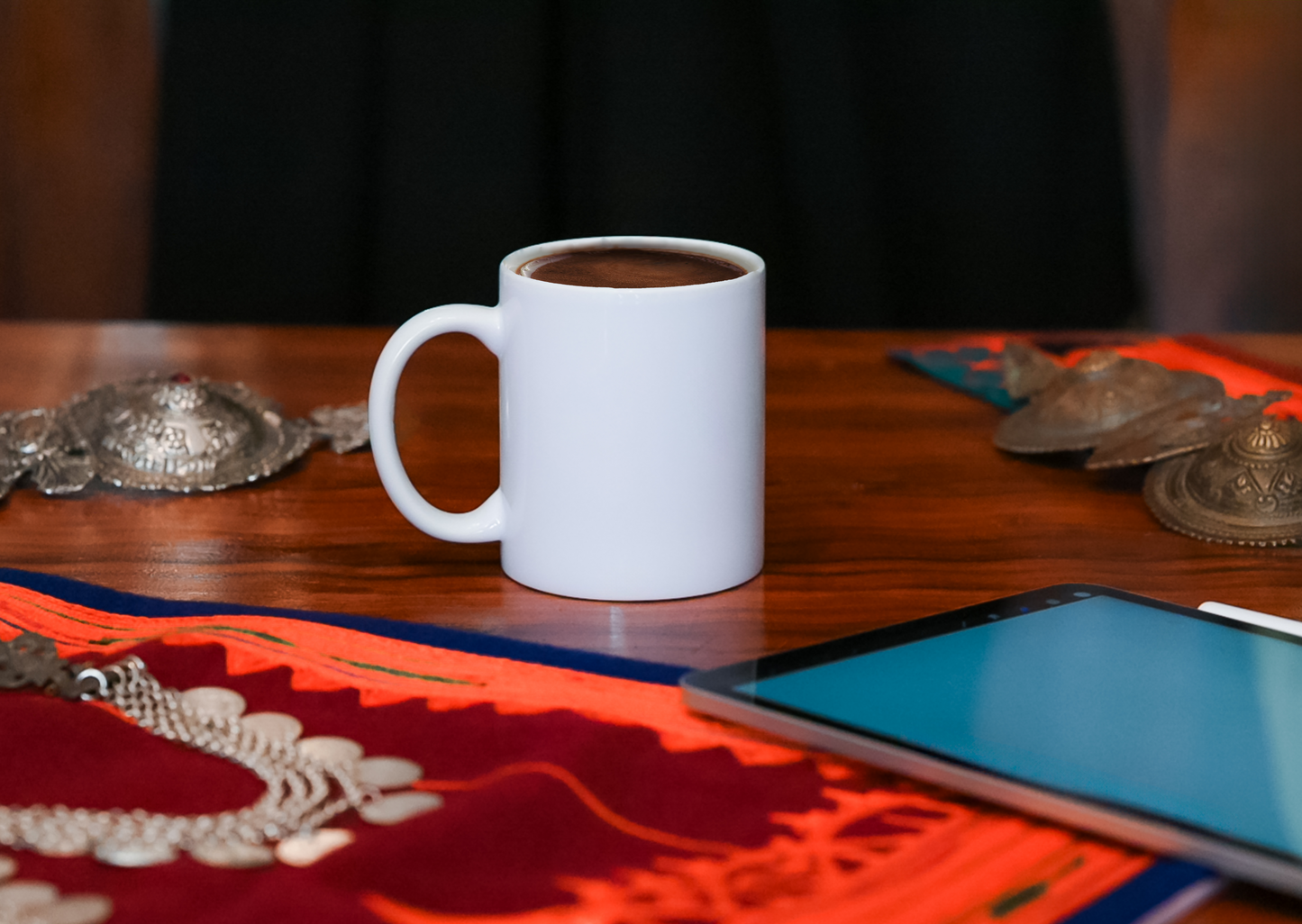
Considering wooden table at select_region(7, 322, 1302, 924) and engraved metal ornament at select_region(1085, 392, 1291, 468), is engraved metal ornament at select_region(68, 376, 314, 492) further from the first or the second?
engraved metal ornament at select_region(1085, 392, 1291, 468)

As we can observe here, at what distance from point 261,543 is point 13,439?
17 cm

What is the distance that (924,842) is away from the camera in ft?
1.16

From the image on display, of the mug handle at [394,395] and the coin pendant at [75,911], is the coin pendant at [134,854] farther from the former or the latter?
the mug handle at [394,395]

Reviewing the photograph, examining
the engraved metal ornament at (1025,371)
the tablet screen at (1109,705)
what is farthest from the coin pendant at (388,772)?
the engraved metal ornament at (1025,371)

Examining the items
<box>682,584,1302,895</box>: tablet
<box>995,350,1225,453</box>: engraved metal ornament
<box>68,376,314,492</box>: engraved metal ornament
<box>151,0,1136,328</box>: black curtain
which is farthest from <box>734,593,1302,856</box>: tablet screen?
<box>151,0,1136,328</box>: black curtain

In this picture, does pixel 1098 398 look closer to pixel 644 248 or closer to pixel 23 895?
pixel 644 248

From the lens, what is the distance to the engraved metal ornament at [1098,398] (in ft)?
2.23

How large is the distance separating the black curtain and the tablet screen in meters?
1.18

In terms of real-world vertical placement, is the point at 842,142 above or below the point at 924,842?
above

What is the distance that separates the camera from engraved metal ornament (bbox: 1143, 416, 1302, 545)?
0.59 metres

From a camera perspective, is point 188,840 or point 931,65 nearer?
point 188,840

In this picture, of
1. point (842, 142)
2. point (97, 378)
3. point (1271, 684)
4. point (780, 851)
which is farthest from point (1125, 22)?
point (780, 851)

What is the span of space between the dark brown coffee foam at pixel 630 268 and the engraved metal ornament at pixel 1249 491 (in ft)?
0.77

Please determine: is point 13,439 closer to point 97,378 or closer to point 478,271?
point 97,378
